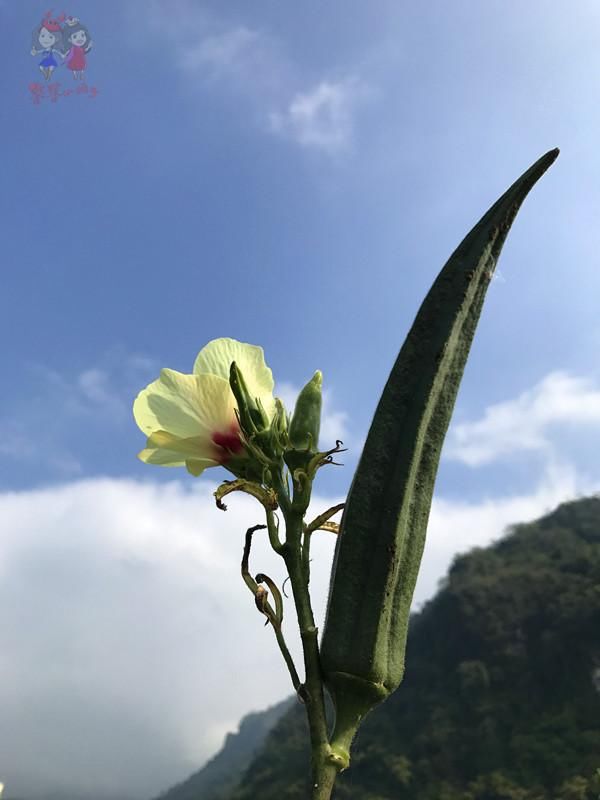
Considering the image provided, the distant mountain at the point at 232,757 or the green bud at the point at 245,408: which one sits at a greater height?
the distant mountain at the point at 232,757

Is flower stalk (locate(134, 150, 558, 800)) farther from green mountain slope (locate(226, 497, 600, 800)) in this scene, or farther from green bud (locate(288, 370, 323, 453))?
green mountain slope (locate(226, 497, 600, 800))

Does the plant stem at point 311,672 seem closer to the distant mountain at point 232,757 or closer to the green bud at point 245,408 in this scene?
the green bud at point 245,408

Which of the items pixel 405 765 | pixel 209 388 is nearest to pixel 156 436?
pixel 209 388

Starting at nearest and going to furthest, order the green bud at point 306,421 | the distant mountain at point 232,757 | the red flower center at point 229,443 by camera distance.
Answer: the green bud at point 306,421
the red flower center at point 229,443
the distant mountain at point 232,757

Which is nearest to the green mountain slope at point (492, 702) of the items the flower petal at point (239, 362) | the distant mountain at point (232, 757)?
the flower petal at point (239, 362)

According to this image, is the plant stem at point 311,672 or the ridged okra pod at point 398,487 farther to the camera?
the ridged okra pod at point 398,487

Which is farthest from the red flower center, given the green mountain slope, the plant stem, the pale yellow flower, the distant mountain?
the distant mountain

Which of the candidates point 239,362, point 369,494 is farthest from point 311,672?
point 239,362

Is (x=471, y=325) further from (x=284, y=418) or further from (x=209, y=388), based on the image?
(x=209, y=388)
